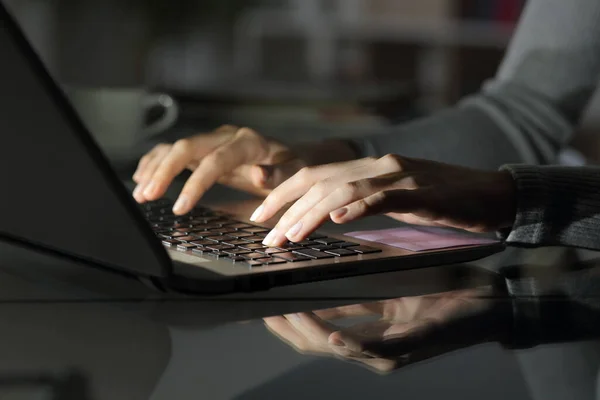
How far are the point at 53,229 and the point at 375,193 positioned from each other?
0.69 ft

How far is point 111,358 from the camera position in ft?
1.16

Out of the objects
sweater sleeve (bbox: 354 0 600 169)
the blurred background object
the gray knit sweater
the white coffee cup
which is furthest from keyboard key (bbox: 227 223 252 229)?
the blurred background object

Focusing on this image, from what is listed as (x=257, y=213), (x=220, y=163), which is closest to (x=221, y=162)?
(x=220, y=163)

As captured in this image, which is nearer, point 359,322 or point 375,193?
point 359,322

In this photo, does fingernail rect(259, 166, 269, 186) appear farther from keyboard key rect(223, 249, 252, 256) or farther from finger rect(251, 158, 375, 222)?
keyboard key rect(223, 249, 252, 256)

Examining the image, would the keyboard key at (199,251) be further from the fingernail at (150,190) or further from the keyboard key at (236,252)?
the fingernail at (150,190)

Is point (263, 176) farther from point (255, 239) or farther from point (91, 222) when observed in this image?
point (91, 222)

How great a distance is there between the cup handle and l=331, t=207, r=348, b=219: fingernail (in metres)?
0.75

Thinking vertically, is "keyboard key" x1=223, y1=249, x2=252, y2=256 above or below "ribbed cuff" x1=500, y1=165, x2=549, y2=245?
above

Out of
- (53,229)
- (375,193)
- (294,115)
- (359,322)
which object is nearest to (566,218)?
(375,193)

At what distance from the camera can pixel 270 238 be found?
520mm

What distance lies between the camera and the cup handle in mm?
1230

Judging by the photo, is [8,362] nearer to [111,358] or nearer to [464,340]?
[111,358]

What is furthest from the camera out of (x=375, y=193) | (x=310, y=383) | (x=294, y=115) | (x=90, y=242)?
(x=294, y=115)
